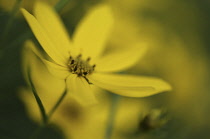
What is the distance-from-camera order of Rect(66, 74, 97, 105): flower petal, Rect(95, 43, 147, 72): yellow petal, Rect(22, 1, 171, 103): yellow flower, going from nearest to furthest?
Rect(66, 74, 97, 105): flower petal
Rect(22, 1, 171, 103): yellow flower
Rect(95, 43, 147, 72): yellow petal

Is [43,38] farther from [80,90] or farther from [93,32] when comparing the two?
[93,32]

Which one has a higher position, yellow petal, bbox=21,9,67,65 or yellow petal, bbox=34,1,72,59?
yellow petal, bbox=34,1,72,59

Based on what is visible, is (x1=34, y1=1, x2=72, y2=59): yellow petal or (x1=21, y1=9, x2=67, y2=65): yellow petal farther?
(x1=34, y1=1, x2=72, y2=59): yellow petal

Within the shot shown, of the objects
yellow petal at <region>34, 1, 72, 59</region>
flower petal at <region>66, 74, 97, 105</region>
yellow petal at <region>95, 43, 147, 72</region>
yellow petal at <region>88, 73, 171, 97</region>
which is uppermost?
yellow petal at <region>95, 43, 147, 72</region>

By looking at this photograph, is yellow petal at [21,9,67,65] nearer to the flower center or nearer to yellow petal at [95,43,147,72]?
the flower center

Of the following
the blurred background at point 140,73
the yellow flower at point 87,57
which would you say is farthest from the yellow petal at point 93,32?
the blurred background at point 140,73

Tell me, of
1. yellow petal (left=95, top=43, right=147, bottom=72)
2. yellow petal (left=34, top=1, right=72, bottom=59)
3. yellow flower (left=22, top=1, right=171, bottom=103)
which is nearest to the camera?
yellow flower (left=22, top=1, right=171, bottom=103)

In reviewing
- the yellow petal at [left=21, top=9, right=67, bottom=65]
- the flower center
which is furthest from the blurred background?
the flower center

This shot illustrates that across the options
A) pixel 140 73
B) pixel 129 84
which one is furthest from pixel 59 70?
pixel 140 73
